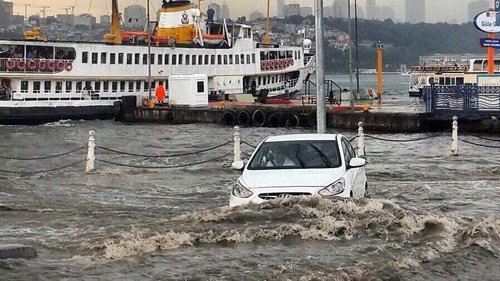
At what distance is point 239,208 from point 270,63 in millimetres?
58717

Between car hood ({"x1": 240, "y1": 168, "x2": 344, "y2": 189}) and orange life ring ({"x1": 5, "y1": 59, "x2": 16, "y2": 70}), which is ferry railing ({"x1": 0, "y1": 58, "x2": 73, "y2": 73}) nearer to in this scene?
orange life ring ({"x1": 5, "y1": 59, "x2": 16, "y2": 70})

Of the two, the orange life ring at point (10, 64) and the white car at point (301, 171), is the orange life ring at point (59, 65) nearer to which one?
the orange life ring at point (10, 64)

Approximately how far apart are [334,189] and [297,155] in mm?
1386

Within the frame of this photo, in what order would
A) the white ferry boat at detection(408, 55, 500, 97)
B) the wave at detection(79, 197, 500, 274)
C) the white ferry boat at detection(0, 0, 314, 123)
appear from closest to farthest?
the wave at detection(79, 197, 500, 274) < the white ferry boat at detection(0, 0, 314, 123) < the white ferry boat at detection(408, 55, 500, 97)

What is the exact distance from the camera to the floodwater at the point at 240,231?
979cm

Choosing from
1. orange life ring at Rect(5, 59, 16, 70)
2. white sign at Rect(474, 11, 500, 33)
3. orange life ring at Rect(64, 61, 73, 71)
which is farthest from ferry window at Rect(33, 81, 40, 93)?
white sign at Rect(474, 11, 500, 33)

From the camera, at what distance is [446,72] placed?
69688 millimetres

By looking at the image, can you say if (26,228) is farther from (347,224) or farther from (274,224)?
(347,224)

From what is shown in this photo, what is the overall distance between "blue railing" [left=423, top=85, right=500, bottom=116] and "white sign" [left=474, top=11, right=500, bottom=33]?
502 cm

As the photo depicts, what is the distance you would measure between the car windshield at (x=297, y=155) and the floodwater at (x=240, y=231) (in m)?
0.99

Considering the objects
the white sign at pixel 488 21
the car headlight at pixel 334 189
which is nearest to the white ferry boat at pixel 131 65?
the white sign at pixel 488 21

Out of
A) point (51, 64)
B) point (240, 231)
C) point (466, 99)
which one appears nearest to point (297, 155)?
point (240, 231)

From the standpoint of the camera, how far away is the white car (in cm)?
1243

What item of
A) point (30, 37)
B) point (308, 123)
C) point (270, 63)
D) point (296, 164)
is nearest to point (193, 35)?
point (270, 63)
